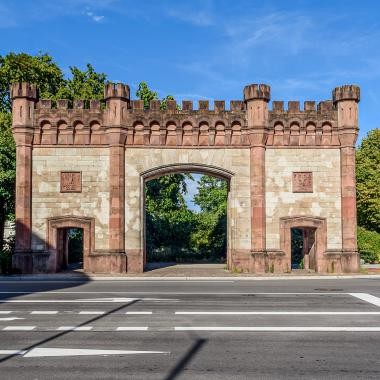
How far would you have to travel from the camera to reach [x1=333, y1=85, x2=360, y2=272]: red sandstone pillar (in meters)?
26.8

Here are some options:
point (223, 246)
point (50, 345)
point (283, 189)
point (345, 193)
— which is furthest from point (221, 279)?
point (223, 246)

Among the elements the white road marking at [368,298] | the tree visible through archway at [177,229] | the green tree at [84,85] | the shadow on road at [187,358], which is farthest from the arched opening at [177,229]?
Answer: the shadow on road at [187,358]

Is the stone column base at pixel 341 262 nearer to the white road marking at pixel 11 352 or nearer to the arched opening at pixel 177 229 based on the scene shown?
the arched opening at pixel 177 229

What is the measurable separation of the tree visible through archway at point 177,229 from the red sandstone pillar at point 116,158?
43.8 feet

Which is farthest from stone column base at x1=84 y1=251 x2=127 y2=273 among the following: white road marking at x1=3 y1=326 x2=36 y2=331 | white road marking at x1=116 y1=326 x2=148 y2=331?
white road marking at x1=116 y1=326 x2=148 y2=331

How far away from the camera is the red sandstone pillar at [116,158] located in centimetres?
2658

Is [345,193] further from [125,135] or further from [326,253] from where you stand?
[125,135]

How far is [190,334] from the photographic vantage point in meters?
10.7

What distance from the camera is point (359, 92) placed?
27.3 metres

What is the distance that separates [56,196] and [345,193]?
15.2 m

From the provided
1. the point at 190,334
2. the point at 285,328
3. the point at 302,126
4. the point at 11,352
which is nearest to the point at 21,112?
the point at 302,126

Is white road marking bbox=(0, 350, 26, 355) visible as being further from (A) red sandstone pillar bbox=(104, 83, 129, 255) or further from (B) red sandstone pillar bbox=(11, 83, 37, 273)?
(B) red sandstone pillar bbox=(11, 83, 37, 273)

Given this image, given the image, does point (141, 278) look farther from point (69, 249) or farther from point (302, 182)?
point (69, 249)

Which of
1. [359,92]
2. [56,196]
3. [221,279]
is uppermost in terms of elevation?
[359,92]
